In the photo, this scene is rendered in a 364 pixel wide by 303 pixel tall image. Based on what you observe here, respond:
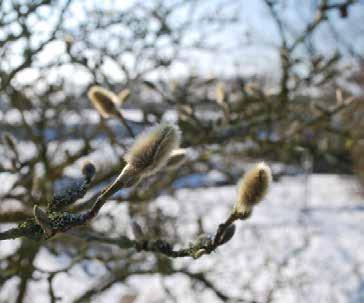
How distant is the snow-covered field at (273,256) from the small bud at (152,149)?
1826mm

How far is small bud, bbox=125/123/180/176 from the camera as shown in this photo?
90 centimetres

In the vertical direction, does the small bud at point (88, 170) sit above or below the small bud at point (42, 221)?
below

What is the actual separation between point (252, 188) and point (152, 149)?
0.27 meters

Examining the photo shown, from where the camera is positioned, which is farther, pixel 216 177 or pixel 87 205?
pixel 216 177

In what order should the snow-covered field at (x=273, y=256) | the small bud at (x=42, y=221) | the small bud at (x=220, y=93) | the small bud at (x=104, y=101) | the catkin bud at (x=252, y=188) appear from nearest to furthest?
the small bud at (x=42, y=221) → the catkin bud at (x=252, y=188) → the small bud at (x=104, y=101) → the small bud at (x=220, y=93) → the snow-covered field at (x=273, y=256)

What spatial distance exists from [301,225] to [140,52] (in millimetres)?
6294

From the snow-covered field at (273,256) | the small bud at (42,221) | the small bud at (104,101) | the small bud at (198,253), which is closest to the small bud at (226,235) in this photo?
the small bud at (198,253)

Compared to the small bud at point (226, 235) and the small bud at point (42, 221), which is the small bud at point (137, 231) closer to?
the small bud at point (226, 235)

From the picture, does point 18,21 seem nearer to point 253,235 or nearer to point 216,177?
point 253,235

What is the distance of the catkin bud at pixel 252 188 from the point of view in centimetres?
108

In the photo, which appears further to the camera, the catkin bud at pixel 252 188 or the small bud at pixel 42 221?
the catkin bud at pixel 252 188

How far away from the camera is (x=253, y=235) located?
805 cm

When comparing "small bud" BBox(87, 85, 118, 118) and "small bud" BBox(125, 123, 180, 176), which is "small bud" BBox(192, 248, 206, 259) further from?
"small bud" BBox(87, 85, 118, 118)

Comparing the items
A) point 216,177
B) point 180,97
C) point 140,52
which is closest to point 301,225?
point 216,177
